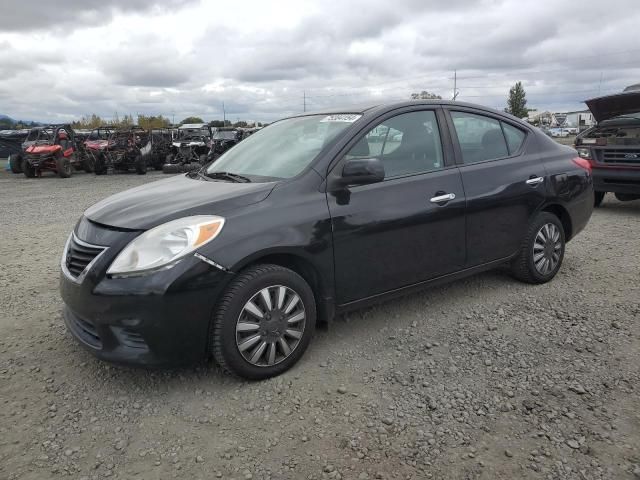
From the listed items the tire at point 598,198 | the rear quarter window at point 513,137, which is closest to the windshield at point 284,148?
the rear quarter window at point 513,137

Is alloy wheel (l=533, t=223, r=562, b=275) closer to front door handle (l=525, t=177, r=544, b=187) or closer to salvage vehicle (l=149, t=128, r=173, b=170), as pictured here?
front door handle (l=525, t=177, r=544, b=187)

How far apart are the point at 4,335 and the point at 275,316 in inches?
87.0

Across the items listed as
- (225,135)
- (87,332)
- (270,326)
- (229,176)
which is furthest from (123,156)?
(270,326)

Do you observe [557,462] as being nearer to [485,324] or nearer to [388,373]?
[388,373]

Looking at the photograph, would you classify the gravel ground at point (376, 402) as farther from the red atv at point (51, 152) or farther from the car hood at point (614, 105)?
the red atv at point (51, 152)

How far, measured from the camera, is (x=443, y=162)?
3.76 meters

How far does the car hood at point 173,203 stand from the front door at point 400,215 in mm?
540

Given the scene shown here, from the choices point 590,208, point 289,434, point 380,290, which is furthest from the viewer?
point 590,208

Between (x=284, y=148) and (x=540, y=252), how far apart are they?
95.9 inches

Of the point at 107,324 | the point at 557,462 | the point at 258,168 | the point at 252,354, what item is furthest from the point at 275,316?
the point at 557,462

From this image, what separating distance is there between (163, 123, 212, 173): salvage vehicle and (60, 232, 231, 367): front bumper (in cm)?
1555

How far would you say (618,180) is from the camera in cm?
761

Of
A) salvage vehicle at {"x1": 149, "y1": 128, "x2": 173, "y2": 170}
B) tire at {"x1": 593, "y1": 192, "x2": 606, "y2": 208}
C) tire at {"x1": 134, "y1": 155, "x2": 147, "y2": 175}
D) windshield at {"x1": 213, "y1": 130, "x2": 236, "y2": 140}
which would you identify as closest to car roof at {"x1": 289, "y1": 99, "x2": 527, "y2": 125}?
tire at {"x1": 593, "y1": 192, "x2": 606, "y2": 208}

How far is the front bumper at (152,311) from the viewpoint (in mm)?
2627
